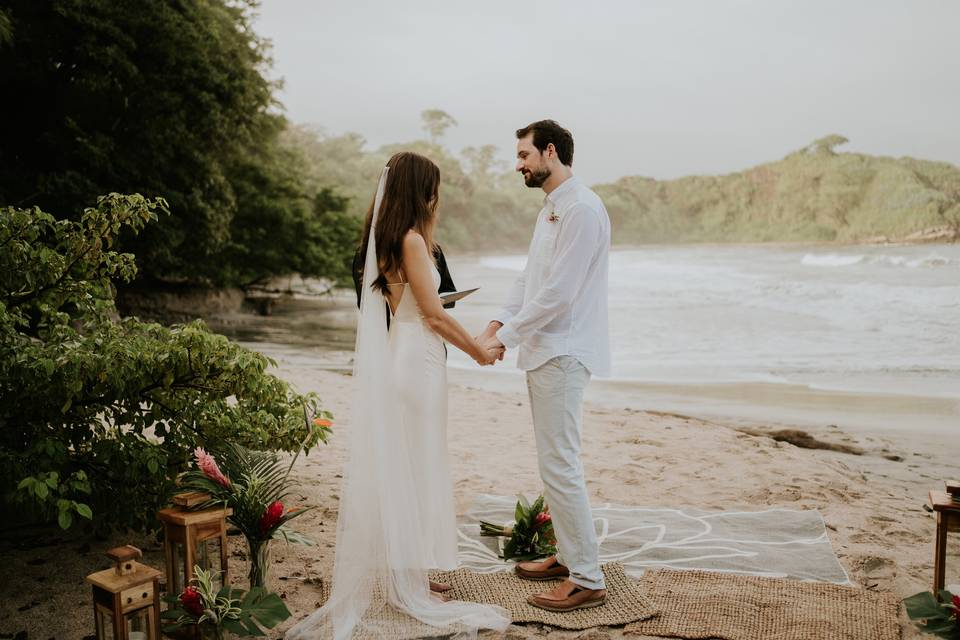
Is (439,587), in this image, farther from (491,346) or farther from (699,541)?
(699,541)

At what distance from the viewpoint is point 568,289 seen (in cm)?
281

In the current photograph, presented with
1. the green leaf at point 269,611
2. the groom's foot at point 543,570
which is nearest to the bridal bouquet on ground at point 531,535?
the groom's foot at point 543,570

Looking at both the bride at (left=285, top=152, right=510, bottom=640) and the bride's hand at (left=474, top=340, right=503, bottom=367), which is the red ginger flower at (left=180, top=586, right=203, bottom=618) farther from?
the bride's hand at (left=474, top=340, right=503, bottom=367)

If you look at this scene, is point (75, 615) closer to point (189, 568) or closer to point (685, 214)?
point (189, 568)

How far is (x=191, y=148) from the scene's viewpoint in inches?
498

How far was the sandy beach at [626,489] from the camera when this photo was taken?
3.10m

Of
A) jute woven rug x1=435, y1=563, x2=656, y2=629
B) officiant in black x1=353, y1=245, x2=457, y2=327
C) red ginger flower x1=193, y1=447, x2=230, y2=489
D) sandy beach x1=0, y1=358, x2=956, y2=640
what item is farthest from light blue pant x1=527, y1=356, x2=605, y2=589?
red ginger flower x1=193, y1=447, x2=230, y2=489

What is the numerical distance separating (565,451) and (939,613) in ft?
4.11

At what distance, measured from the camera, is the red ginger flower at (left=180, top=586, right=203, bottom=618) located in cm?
248

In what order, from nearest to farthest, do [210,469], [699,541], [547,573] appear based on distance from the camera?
[210,469]
[547,573]
[699,541]

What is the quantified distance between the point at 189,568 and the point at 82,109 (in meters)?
11.8

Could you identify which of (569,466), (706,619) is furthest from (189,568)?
(706,619)

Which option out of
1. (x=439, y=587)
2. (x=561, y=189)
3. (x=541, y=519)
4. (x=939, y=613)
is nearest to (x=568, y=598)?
(x=439, y=587)

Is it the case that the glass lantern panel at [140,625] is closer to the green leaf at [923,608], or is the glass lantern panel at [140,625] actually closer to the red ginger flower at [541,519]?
the red ginger flower at [541,519]
